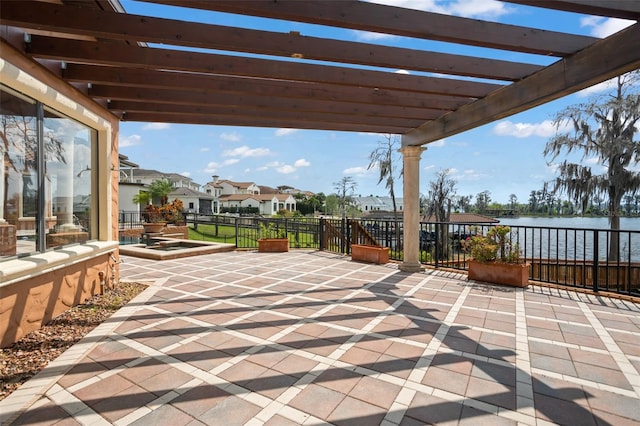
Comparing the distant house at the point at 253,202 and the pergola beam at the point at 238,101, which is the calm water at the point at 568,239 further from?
the distant house at the point at 253,202

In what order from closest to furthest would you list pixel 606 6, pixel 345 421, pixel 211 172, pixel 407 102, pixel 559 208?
pixel 345 421, pixel 606 6, pixel 407 102, pixel 559 208, pixel 211 172

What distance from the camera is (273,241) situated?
27.0 feet

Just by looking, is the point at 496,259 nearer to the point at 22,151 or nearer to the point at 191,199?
the point at 22,151

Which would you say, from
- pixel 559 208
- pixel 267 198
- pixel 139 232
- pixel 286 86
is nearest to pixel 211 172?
pixel 267 198

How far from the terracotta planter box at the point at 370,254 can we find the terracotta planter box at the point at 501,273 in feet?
5.85

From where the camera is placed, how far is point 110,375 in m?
2.31

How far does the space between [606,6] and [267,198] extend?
Answer: 4828 centimetres

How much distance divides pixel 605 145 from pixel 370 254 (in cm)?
1140

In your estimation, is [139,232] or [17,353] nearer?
[17,353]

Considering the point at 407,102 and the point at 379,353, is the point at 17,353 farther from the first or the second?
the point at 407,102

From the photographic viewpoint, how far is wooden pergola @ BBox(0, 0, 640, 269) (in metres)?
2.33

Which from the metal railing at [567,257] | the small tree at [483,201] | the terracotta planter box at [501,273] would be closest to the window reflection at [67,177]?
the metal railing at [567,257]

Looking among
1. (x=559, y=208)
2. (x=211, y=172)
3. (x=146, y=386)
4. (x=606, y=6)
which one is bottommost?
(x=146, y=386)

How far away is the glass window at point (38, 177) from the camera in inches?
113
